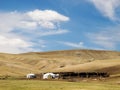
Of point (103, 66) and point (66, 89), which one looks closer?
point (66, 89)

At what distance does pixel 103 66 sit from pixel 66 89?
300 feet

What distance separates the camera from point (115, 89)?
6203 centimetres

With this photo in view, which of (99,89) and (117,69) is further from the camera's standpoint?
Result: (117,69)

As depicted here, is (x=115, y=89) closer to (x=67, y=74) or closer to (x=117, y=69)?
(x=67, y=74)

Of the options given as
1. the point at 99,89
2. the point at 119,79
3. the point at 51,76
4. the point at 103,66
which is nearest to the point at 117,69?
the point at 103,66

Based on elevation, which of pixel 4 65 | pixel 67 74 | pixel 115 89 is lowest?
pixel 115 89

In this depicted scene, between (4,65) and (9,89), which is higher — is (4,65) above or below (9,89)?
above

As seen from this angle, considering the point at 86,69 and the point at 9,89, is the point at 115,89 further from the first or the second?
the point at 86,69

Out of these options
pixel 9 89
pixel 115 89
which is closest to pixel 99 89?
pixel 115 89

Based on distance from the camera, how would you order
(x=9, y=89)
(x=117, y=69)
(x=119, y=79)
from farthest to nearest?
(x=117, y=69), (x=119, y=79), (x=9, y=89)

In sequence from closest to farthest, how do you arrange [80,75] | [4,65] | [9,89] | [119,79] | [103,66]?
[9,89] → [119,79] → [80,75] → [103,66] → [4,65]

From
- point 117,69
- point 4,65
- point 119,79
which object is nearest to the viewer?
point 119,79

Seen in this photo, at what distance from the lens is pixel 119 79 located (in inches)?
3757

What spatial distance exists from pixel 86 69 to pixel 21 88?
93.7 m
